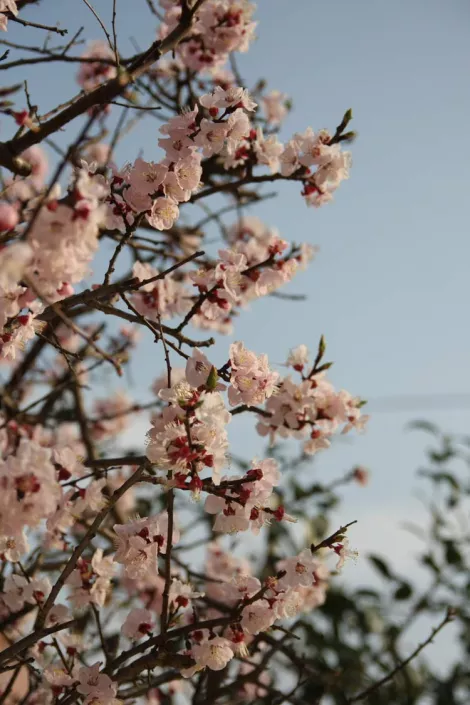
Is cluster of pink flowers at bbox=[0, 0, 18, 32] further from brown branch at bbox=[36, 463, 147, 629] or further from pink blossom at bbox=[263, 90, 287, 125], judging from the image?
pink blossom at bbox=[263, 90, 287, 125]

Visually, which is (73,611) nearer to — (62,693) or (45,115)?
(62,693)

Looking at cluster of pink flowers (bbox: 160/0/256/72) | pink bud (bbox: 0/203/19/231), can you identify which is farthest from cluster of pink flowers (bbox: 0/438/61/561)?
cluster of pink flowers (bbox: 160/0/256/72)

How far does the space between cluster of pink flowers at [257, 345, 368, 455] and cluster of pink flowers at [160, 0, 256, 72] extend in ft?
5.48

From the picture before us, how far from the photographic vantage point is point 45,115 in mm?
1820

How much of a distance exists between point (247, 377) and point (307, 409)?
0.55 meters

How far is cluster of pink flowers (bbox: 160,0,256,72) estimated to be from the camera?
2990 millimetres

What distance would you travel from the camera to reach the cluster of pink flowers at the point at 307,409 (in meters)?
2.33

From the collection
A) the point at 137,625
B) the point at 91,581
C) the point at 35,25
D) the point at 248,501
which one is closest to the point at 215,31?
the point at 35,25

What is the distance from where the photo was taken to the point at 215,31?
306 centimetres

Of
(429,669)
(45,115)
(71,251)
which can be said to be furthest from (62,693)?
(429,669)

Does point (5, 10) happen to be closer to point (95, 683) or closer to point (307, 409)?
point (307, 409)

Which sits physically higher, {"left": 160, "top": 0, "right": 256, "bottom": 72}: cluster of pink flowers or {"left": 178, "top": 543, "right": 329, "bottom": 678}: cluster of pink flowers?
{"left": 160, "top": 0, "right": 256, "bottom": 72}: cluster of pink flowers

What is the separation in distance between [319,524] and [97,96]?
4.41 m

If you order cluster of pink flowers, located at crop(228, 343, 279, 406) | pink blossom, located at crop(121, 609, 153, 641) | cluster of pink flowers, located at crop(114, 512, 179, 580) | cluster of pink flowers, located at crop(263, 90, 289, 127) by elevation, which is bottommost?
pink blossom, located at crop(121, 609, 153, 641)
